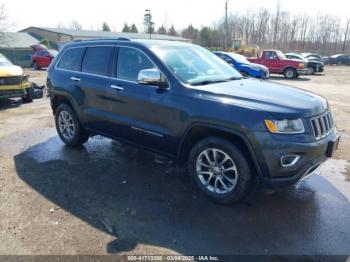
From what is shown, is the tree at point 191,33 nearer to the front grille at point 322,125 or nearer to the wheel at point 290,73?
the wheel at point 290,73

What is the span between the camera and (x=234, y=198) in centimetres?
381

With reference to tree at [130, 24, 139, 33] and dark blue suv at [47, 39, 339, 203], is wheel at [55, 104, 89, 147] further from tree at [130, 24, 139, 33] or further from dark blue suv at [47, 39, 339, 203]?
tree at [130, 24, 139, 33]

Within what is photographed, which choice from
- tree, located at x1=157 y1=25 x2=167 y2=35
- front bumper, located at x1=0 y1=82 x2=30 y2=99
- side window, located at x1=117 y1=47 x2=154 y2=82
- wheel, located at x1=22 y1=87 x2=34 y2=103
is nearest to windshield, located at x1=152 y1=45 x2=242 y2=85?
side window, located at x1=117 y1=47 x2=154 y2=82

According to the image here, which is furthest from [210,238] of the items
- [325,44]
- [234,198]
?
[325,44]

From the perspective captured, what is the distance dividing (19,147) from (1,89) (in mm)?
5083

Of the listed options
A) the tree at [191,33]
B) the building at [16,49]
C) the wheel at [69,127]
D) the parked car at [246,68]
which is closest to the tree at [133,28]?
the tree at [191,33]

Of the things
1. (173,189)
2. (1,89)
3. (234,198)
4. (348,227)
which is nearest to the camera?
(348,227)

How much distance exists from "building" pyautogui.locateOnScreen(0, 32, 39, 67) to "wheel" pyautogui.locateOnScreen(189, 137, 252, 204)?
132ft

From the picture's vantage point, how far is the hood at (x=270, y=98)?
345 cm

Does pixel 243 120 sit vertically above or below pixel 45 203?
above

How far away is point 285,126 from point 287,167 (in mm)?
427

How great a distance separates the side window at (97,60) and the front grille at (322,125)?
10.0 feet

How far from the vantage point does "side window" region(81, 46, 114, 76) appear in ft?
16.6

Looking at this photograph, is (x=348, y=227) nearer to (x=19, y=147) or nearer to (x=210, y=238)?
(x=210, y=238)
